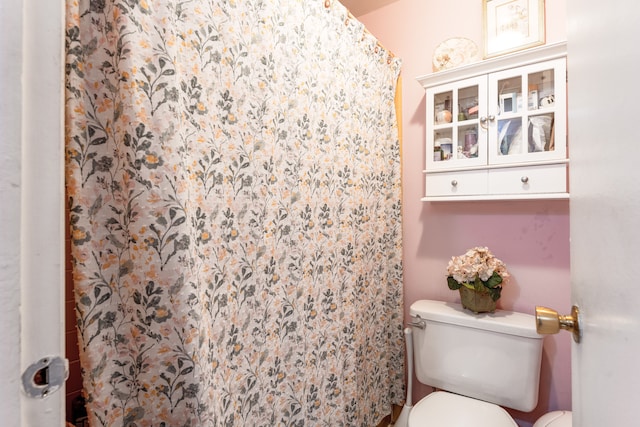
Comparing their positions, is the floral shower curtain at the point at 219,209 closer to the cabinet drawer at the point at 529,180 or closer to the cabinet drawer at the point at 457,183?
the cabinet drawer at the point at 457,183

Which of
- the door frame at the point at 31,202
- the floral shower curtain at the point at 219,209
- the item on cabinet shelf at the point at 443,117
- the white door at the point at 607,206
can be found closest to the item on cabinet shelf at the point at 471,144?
the item on cabinet shelf at the point at 443,117

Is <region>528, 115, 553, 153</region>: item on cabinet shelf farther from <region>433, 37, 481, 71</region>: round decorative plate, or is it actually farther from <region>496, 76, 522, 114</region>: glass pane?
<region>433, 37, 481, 71</region>: round decorative plate

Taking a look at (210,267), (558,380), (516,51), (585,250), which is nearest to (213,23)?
(210,267)

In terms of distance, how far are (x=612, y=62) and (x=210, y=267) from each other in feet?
2.61

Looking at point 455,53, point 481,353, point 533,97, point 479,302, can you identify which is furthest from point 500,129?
point 481,353

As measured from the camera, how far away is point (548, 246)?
1.33 meters

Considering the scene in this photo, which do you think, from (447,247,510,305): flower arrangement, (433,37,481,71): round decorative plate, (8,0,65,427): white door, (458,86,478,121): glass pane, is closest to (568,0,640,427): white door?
(8,0,65,427): white door

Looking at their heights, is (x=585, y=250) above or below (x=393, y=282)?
above

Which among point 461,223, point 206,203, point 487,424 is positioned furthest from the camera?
point 461,223

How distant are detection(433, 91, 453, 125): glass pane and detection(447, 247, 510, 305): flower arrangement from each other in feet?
2.03

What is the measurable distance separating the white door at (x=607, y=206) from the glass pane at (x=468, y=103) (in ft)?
2.91

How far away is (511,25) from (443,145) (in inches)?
22.1

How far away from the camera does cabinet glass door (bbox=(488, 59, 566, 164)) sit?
46.9 inches

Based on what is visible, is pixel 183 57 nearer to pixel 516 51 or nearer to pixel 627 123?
pixel 627 123
